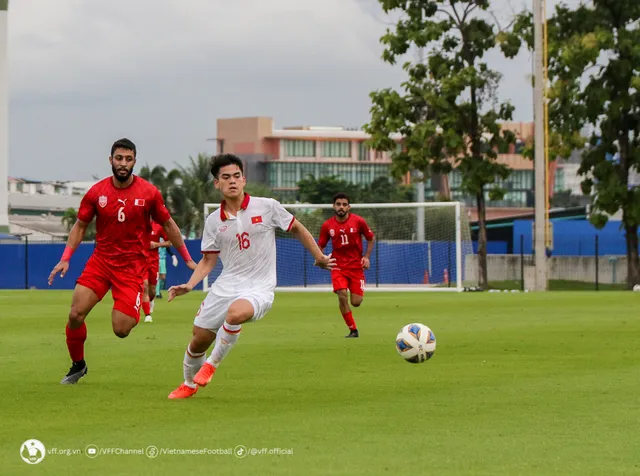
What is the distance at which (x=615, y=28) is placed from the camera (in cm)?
A: 4697

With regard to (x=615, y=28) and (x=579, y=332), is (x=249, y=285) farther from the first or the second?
(x=615, y=28)

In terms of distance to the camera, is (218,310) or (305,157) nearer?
(218,310)

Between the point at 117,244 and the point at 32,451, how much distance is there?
4.55 m

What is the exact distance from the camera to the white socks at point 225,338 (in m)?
10.9

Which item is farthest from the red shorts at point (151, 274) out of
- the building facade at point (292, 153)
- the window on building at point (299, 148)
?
the window on building at point (299, 148)

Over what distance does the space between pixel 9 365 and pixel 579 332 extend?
951 cm

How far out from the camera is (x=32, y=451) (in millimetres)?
8016

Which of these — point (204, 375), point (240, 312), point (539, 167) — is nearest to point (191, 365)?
point (204, 375)

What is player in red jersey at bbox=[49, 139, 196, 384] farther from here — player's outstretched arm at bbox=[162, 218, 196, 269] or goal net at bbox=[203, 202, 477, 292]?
goal net at bbox=[203, 202, 477, 292]

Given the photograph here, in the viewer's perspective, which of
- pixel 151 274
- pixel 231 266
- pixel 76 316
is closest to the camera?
pixel 231 266

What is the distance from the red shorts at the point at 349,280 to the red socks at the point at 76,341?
7845 millimetres

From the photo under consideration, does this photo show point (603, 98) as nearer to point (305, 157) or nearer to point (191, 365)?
point (191, 365)

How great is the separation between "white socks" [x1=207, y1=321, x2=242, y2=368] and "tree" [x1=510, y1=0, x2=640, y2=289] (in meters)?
36.0

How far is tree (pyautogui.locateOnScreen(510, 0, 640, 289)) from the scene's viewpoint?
45625 millimetres
